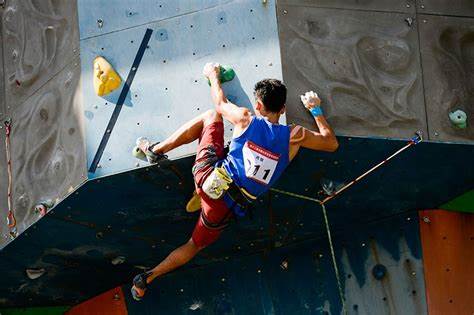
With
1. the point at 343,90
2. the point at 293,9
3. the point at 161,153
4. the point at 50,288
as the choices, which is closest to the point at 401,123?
the point at 343,90

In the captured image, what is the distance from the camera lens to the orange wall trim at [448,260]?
39.9 ft

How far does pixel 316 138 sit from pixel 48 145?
7.96 ft

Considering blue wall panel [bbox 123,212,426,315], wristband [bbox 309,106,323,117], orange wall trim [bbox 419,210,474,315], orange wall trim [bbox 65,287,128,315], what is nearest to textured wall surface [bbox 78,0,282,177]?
wristband [bbox 309,106,323,117]

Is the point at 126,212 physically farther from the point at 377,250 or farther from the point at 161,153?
the point at 377,250

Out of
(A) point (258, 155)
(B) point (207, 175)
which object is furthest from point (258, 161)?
(B) point (207, 175)

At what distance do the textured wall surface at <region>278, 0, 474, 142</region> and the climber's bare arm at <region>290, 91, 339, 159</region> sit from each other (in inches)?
5.1

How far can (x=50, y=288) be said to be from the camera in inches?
528

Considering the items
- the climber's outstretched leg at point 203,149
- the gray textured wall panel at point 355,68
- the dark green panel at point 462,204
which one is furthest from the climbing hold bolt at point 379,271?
the climber's outstretched leg at point 203,149

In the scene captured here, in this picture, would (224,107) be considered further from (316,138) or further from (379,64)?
(379,64)

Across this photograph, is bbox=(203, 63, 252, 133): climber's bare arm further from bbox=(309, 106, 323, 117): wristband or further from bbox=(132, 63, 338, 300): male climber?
bbox=(309, 106, 323, 117): wristband

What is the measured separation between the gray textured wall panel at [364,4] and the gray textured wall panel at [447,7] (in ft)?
0.34

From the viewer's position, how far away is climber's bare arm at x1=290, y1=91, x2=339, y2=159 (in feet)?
34.0

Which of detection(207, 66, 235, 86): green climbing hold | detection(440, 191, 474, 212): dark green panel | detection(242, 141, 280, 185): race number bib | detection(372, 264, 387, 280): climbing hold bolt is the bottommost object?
detection(372, 264, 387, 280): climbing hold bolt

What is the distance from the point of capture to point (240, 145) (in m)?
10.3
